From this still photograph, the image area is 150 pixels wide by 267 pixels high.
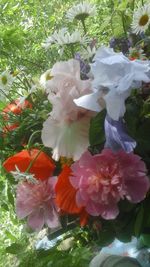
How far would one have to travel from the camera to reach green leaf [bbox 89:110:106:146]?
1.65 feet

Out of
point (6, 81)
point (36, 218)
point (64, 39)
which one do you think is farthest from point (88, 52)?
point (36, 218)

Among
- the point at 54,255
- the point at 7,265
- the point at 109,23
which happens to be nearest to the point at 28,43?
the point at 109,23

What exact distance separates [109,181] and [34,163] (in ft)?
0.37

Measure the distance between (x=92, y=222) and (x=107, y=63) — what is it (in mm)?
233

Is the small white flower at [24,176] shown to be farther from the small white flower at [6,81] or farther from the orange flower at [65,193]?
the small white flower at [6,81]

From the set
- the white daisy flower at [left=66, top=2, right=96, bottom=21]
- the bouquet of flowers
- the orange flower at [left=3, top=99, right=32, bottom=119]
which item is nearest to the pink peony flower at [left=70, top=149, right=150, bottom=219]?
the bouquet of flowers

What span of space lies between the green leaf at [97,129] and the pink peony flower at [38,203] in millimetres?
93

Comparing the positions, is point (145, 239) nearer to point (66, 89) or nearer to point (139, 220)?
point (139, 220)

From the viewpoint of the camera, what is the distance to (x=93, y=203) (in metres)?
0.51

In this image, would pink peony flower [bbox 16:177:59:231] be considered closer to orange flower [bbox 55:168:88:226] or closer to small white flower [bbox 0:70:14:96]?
orange flower [bbox 55:168:88:226]

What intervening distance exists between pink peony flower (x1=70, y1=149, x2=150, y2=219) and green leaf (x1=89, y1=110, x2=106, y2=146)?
0.6 inches

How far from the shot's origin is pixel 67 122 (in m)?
0.52

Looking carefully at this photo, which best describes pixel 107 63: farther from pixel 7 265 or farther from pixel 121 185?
pixel 7 265

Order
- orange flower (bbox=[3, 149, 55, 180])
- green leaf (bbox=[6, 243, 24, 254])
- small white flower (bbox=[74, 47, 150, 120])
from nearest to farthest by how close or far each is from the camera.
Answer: small white flower (bbox=[74, 47, 150, 120]) → orange flower (bbox=[3, 149, 55, 180]) → green leaf (bbox=[6, 243, 24, 254])
